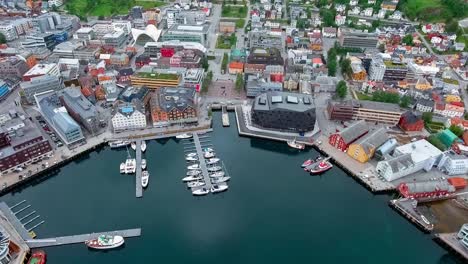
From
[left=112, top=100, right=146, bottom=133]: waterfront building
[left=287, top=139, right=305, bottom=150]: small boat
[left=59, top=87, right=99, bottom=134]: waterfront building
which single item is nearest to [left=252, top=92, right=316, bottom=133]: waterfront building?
[left=287, top=139, right=305, bottom=150]: small boat

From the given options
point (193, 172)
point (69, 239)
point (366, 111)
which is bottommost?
point (69, 239)

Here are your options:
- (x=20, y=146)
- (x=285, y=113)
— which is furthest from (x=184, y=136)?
(x=20, y=146)

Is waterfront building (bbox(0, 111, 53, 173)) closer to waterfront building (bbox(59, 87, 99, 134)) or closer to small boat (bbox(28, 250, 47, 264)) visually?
waterfront building (bbox(59, 87, 99, 134))

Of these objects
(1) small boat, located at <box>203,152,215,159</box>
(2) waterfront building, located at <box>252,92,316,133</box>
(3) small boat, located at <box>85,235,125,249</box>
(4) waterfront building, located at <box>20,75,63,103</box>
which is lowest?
(3) small boat, located at <box>85,235,125,249</box>

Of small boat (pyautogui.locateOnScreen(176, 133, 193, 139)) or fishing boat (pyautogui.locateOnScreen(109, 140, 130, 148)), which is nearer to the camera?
fishing boat (pyautogui.locateOnScreen(109, 140, 130, 148))

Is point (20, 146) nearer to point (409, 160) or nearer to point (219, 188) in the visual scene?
point (219, 188)

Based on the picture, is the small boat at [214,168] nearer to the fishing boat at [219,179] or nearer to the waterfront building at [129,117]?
the fishing boat at [219,179]

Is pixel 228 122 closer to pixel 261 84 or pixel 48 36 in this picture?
pixel 261 84
